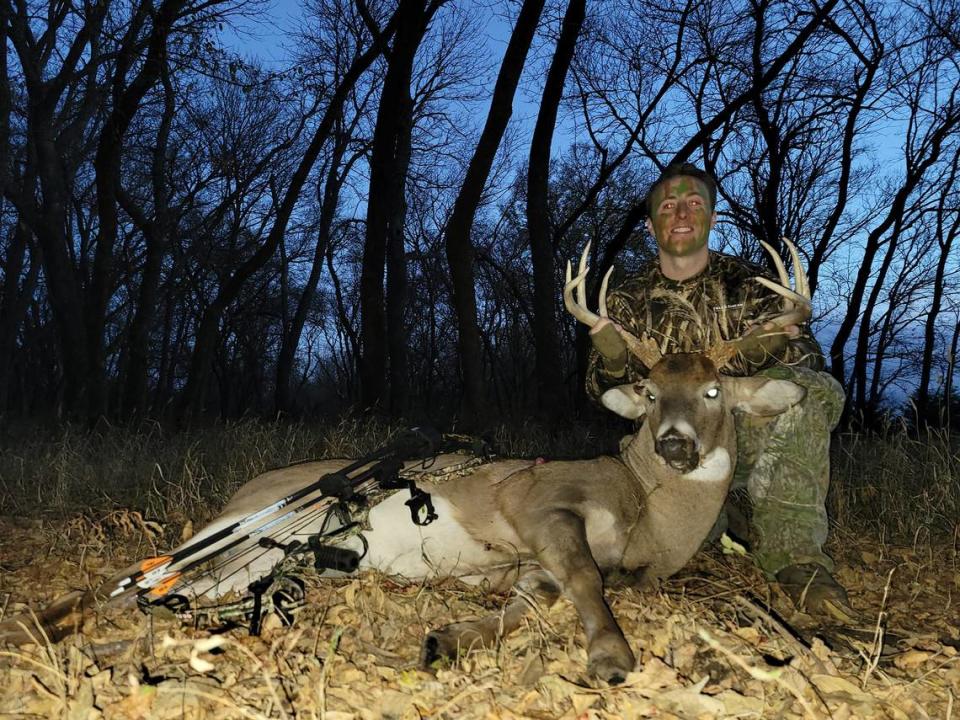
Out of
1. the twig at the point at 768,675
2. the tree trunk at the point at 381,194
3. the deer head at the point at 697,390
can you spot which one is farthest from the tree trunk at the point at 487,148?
the twig at the point at 768,675

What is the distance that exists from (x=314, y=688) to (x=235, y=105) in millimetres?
15734

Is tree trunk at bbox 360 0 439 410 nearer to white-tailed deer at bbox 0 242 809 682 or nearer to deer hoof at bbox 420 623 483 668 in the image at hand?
white-tailed deer at bbox 0 242 809 682

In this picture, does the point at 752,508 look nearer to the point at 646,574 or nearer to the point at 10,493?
the point at 646,574

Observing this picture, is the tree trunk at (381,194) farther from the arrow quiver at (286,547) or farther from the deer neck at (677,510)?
the deer neck at (677,510)

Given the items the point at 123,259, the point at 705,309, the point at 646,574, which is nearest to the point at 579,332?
the point at 705,309

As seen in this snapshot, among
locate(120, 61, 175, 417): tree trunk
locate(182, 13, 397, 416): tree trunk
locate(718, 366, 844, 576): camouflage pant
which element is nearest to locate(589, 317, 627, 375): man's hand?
locate(718, 366, 844, 576): camouflage pant

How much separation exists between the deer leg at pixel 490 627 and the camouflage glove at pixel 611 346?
1134mm

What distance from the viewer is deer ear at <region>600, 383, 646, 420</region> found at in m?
3.81

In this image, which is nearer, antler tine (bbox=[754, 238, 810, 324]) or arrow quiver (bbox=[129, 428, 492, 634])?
arrow quiver (bbox=[129, 428, 492, 634])

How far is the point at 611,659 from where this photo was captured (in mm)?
2438

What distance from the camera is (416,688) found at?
234 cm

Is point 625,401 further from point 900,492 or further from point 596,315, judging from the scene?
point 900,492

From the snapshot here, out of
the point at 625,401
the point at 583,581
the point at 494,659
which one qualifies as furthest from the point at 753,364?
the point at 494,659

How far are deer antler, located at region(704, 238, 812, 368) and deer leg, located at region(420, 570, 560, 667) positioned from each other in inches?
53.5
